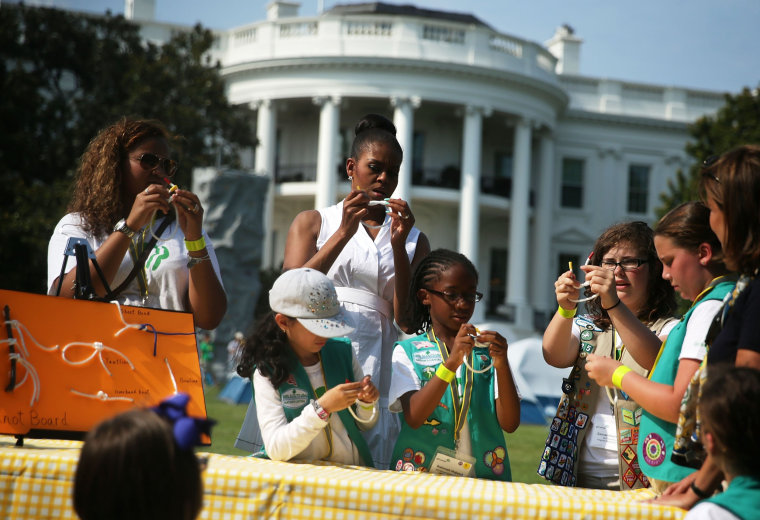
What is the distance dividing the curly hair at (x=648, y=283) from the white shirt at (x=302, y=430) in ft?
3.60

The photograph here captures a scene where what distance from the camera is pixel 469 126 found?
3484 cm

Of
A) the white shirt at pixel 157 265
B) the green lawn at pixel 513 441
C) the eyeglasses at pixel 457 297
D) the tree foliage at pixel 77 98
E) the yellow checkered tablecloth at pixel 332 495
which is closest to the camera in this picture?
the yellow checkered tablecloth at pixel 332 495

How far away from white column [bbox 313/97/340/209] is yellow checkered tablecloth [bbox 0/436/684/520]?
30.8m

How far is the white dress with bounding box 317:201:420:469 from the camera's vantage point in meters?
3.87

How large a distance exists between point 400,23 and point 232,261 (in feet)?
51.6

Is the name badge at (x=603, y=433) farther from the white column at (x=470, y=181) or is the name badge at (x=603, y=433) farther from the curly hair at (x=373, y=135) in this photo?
the white column at (x=470, y=181)

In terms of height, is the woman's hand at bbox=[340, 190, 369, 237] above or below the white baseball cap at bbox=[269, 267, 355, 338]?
above

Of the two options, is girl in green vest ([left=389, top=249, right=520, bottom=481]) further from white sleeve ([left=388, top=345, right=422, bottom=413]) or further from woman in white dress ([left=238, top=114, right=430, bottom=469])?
woman in white dress ([left=238, top=114, right=430, bottom=469])

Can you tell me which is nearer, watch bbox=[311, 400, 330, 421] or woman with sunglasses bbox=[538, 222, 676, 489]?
watch bbox=[311, 400, 330, 421]

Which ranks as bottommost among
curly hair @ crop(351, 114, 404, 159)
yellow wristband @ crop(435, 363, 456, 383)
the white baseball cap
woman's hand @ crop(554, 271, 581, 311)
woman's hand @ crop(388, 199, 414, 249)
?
yellow wristband @ crop(435, 363, 456, 383)

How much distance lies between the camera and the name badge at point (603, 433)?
3406 millimetres

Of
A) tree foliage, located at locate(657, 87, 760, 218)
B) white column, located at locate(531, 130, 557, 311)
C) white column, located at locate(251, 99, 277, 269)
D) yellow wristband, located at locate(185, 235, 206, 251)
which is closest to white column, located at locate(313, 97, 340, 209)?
white column, located at locate(251, 99, 277, 269)

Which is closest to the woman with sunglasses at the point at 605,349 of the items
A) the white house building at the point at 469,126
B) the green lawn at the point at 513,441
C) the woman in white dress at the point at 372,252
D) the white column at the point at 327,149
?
the woman in white dress at the point at 372,252

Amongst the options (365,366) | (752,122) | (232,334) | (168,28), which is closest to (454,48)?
(168,28)
